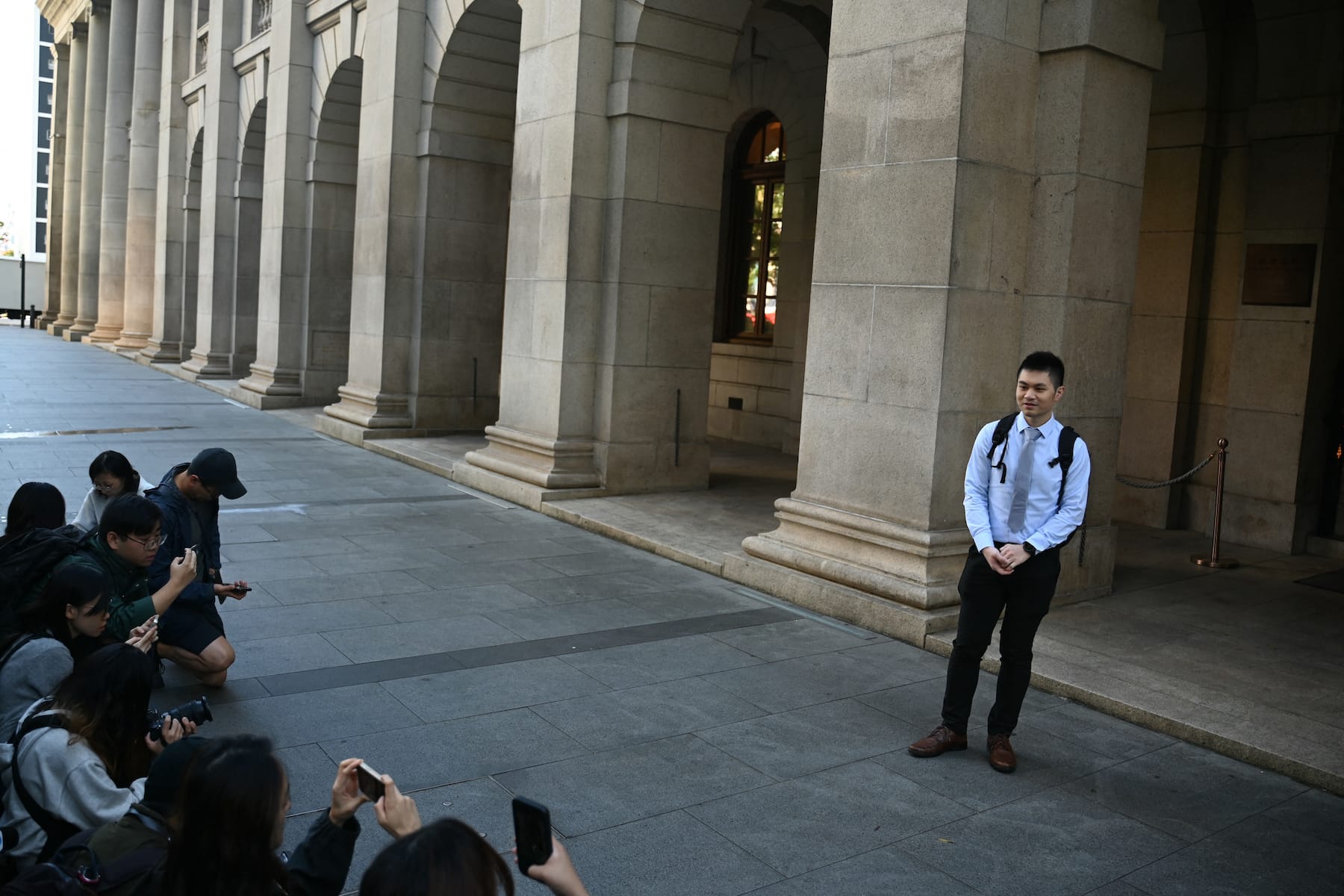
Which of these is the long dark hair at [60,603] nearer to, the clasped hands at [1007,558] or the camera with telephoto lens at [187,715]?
the camera with telephoto lens at [187,715]

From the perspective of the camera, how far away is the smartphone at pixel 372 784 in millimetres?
2686

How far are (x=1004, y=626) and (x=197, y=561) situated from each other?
4520 millimetres

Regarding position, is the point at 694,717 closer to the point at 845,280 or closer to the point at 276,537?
the point at 845,280

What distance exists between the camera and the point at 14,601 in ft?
15.4

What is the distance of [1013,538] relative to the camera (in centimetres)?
570

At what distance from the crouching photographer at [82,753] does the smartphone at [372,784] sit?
116cm

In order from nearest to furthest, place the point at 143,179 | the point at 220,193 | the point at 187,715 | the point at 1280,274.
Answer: the point at 187,715 → the point at 1280,274 → the point at 220,193 → the point at 143,179

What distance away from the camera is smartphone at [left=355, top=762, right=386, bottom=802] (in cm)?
269

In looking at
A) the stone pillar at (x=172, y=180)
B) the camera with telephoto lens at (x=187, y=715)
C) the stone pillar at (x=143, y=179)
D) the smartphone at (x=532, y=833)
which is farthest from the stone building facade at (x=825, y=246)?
the stone pillar at (x=143, y=179)

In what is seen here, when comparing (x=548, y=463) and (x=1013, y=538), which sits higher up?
(x=1013, y=538)

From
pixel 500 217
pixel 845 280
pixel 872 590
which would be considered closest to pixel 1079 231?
pixel 845 280

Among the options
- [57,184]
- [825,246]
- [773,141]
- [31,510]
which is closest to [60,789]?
[31,510]

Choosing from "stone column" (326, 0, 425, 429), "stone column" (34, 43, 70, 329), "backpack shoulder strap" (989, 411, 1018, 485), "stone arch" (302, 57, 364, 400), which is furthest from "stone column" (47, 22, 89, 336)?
"backpack shoulder strap" (989, 411, 1018, 485)

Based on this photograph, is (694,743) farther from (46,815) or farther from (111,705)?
(46,815)
